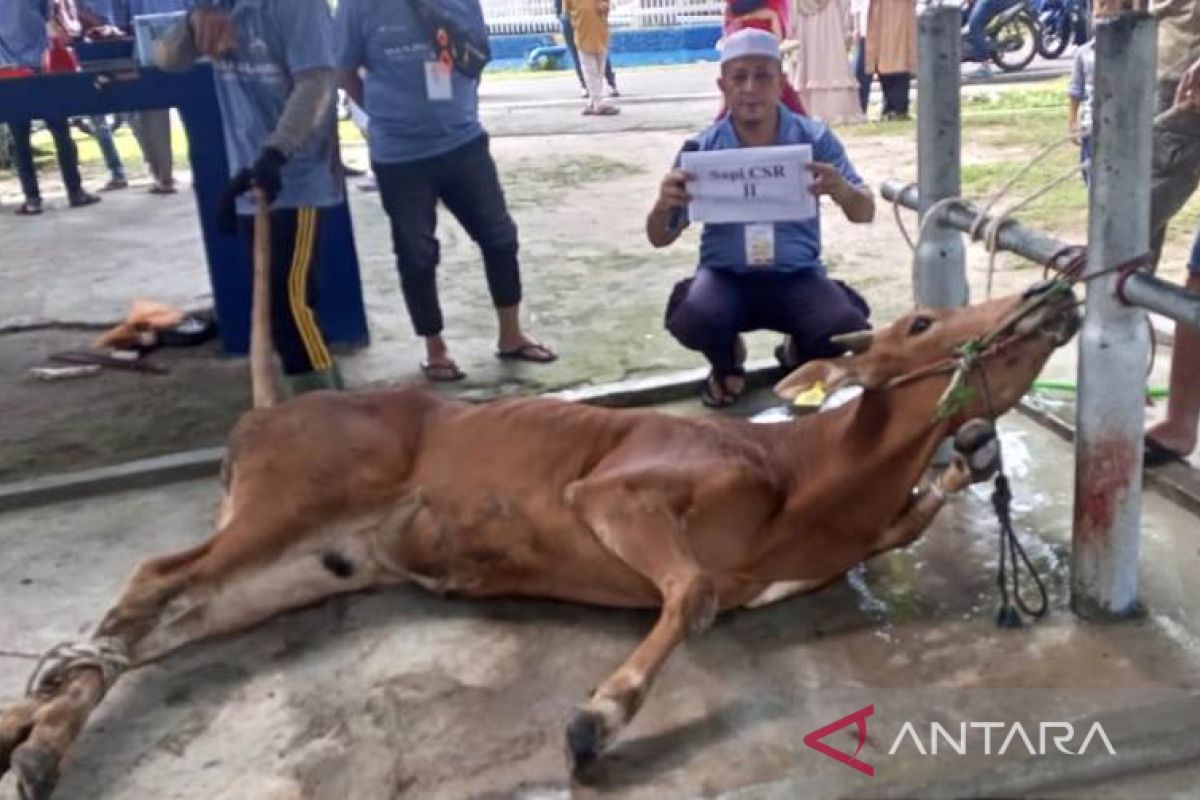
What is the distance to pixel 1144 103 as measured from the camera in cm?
308

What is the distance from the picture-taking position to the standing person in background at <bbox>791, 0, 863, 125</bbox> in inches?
526

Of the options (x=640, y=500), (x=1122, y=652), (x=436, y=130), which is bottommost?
(x=1122, y=652)

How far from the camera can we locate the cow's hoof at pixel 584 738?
2.89 meters

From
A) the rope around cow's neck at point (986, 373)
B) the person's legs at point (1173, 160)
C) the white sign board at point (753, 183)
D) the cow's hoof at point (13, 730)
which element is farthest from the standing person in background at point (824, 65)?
the cow's hoof at point (13, 730)

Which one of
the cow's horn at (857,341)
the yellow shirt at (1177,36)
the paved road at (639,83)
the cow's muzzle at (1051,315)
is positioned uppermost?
the yellow shirt at (1177,36)

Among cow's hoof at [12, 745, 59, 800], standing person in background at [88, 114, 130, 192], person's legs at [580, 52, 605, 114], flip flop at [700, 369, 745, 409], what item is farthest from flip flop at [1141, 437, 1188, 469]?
person's legs at [580, 52, 605, 114]

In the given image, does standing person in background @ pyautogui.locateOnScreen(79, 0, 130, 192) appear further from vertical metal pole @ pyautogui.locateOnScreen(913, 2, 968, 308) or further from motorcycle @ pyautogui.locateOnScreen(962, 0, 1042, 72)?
motorcycle @ pyautogui.locateOnScreen(962, 0, 1042, 72)

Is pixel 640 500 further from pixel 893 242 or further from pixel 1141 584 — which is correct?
pixel 893 242

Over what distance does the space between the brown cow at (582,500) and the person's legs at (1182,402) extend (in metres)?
1.07

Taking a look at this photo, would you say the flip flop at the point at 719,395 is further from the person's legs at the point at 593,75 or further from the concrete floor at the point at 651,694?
the person's legs at the point at 593,75

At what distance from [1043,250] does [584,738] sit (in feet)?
5.64

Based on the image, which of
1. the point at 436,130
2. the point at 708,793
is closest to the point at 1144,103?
the point at 708,793

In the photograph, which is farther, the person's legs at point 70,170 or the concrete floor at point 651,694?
the person's legs at point 70,170

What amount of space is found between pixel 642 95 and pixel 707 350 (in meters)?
14.3
